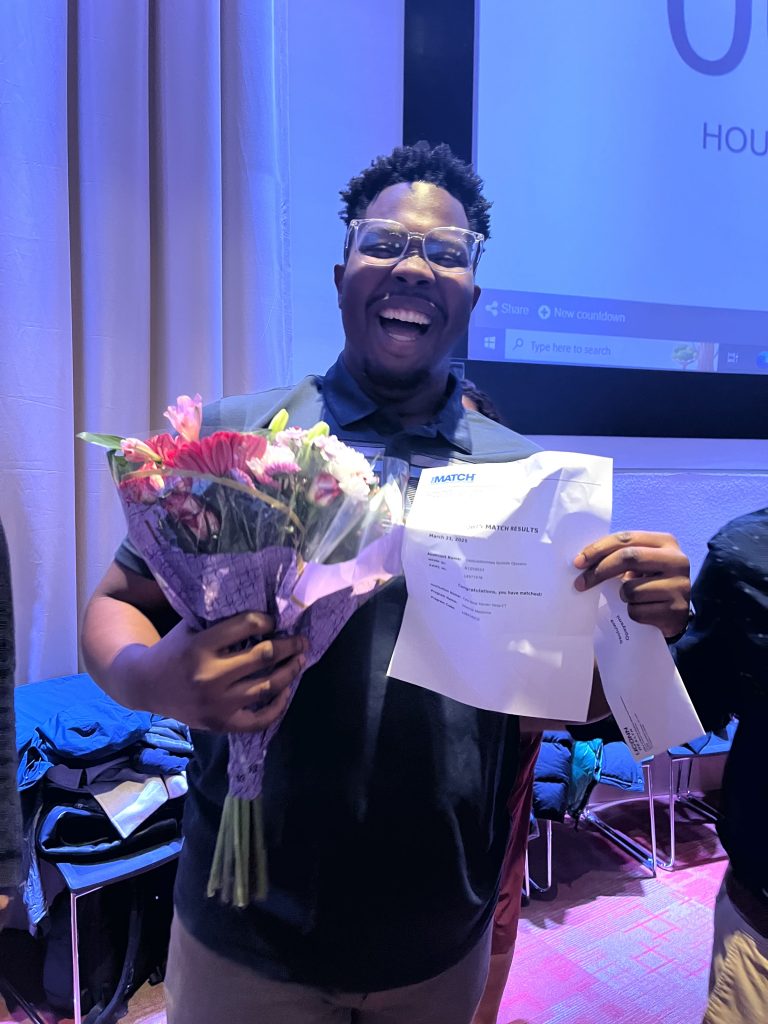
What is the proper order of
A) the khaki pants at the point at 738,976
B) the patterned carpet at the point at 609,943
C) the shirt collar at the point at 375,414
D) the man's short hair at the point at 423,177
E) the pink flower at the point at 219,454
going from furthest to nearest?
1. the patterned carpet at the point at 609,943
2. the man's short hair at the point at 423,177
3. the shirt collar at the point at 375,414
4. the khaki pants at the point at 738,976
5. the pink flower at the point at 219,454

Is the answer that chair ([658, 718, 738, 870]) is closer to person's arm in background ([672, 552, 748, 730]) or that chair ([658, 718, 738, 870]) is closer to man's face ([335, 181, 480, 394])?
person's arm in background ([672, 552, 748, 730])

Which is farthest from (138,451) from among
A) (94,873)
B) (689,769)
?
(689,769)

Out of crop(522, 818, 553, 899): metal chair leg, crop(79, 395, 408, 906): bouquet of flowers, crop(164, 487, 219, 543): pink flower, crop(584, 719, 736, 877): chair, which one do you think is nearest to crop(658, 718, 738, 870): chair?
crop(584, 719, 736, 877): chair

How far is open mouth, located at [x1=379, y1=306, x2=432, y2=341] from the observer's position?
0.96 metres

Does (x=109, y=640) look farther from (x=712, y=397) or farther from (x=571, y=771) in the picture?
(x=712, y=397)

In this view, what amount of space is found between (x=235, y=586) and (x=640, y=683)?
45 centimetres

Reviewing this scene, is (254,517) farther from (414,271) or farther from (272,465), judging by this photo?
(414,271)

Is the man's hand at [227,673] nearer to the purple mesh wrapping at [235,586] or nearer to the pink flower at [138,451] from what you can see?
the purple mesh wrapping at [235,586]

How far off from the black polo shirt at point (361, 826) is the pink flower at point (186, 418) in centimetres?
22

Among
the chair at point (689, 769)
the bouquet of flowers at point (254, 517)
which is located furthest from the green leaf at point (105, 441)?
the chair at point (689, 769)

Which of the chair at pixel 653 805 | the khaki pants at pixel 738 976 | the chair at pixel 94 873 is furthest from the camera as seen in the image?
the chair at pixel 653 805

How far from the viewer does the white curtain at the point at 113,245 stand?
1740 mm

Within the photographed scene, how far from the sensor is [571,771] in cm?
212

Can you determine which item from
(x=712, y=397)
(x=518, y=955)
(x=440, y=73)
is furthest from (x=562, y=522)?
(x=712, y=397)
